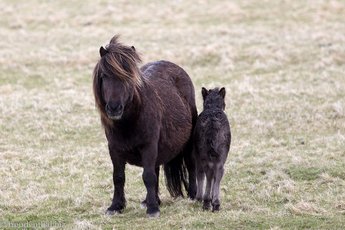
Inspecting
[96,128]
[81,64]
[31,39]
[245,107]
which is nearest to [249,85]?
[245,107]

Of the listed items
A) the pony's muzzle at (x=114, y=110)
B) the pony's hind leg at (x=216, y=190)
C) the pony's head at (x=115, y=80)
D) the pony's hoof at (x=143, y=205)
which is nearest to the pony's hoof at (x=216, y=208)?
the pony's hind leg at (x=216, y=190)

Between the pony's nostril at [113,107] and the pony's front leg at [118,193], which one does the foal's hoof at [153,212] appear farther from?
the pony's nostril at [113,107]

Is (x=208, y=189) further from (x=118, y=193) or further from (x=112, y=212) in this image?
(x=112, y=212)

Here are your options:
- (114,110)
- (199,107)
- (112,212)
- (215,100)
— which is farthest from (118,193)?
(199,107)

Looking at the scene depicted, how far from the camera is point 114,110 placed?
7.72 meters

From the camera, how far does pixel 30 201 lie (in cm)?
977

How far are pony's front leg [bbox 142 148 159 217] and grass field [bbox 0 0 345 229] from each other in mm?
202

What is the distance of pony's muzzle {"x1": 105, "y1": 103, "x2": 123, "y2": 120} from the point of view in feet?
25.3

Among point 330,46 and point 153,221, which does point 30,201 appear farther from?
point 330,46

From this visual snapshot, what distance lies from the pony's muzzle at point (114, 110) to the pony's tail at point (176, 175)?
2.29 m

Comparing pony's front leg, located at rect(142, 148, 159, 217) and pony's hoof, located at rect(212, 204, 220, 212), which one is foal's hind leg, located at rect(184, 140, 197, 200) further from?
pony's front leg, located at rect(142, 148, 159, 217)

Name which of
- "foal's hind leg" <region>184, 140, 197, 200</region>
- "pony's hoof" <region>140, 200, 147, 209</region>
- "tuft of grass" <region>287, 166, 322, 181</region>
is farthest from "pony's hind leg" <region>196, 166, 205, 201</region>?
"tuft of grass" <region>287, 166, 322, 181</region>

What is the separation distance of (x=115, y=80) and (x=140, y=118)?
664mm

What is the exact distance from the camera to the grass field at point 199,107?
Answer: 9.07 meters
